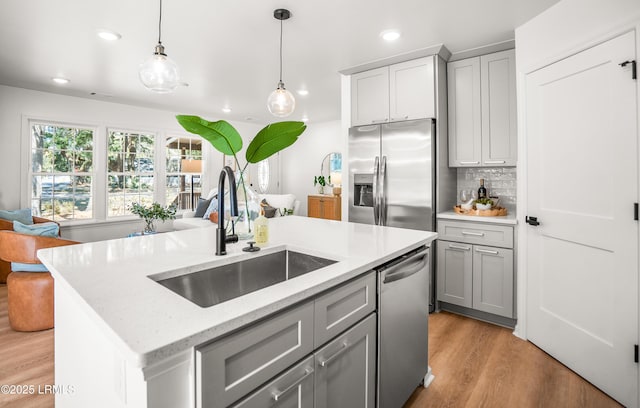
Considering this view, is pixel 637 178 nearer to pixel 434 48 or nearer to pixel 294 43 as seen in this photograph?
pixel 434 48

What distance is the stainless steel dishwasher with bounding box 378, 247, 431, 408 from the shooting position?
59.3 inches

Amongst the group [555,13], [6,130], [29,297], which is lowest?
[29,297]

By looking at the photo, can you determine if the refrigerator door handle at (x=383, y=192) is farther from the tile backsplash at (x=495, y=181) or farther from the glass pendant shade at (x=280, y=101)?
the glass pendant shade at (x=280, y=101)

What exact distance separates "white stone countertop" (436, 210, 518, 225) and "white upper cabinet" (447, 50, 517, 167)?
0.50 metres

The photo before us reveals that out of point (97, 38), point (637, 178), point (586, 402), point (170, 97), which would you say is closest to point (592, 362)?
point (586, 402)

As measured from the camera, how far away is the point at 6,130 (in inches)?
175

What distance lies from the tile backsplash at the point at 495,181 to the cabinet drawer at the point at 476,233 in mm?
618

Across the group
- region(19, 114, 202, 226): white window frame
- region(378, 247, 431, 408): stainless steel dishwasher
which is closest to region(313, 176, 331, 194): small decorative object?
region(19, 114, 202, 226): white window frame

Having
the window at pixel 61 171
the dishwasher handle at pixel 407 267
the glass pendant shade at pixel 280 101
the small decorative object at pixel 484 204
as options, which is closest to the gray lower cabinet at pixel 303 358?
the dishwasher handle at pixel 407 267

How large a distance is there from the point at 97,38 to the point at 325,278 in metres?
3.18

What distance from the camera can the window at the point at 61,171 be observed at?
4.79m

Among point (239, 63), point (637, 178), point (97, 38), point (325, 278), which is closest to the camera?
point (325, 278)

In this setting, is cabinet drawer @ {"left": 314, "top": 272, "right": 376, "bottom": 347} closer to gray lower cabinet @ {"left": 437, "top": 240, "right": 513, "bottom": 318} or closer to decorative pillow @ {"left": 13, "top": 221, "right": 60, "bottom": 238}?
gray lower cabinet @ {"left": 437, "top": 240, "right": 513, "bottom": 318}

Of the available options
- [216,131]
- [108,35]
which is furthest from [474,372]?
[108,35]
